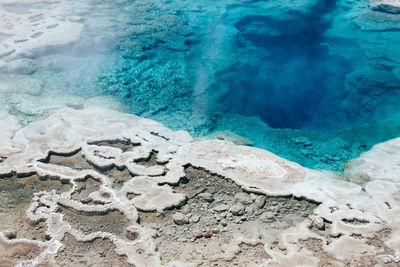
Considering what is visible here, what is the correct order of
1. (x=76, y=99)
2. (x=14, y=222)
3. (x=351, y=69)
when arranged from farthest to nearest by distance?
1. (x=351, y=69)
2. (x=76, y=99)
3. (x=14, y=222)

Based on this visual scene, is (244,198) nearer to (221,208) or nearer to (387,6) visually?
(221,208)

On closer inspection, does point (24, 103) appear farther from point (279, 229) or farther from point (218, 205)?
point (279, 229)

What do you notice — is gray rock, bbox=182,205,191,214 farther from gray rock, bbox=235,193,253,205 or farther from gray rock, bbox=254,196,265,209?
gray rock, bbox=254,196,265,209

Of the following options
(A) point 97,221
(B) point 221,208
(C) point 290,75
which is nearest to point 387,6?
(C) point 290,75

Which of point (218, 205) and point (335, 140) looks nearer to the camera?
point (218, 205)

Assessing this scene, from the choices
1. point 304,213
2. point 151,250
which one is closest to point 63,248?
point 151,250

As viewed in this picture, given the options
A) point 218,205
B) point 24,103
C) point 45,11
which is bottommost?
point 218,205
